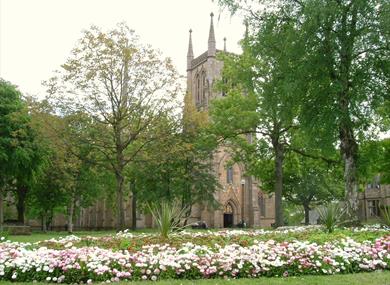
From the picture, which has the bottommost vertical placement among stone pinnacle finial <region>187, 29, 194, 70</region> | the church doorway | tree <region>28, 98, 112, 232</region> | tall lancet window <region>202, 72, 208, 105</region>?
the church doorway

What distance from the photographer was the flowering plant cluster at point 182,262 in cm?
861

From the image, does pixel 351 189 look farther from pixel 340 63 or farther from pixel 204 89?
pixel 204 89

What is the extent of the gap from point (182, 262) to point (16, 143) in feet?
79.9

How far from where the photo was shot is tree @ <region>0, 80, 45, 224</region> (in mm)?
30922

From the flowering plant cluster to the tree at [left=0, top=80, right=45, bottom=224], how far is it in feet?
73.1

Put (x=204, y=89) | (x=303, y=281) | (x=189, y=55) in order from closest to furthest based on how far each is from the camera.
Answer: (x=303, y=281), (x=204, y=89), (x=189, y=55)

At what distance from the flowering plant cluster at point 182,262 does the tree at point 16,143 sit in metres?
22.3

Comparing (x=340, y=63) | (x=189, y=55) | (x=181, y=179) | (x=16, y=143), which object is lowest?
(x=181, y=179)

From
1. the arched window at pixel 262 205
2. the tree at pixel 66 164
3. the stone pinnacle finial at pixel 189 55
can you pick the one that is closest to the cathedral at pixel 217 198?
the arched window at pixel 262 205

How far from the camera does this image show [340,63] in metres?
19.7

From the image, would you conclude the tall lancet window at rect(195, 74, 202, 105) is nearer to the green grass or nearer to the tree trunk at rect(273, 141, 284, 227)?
the tree trunk at rect(273, 141, 284, 227)

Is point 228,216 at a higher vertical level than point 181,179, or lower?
lower

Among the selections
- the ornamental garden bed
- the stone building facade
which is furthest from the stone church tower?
the ornamental garden bed

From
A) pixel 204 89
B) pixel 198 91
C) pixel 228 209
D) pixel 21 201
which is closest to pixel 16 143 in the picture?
pixel 21 201
